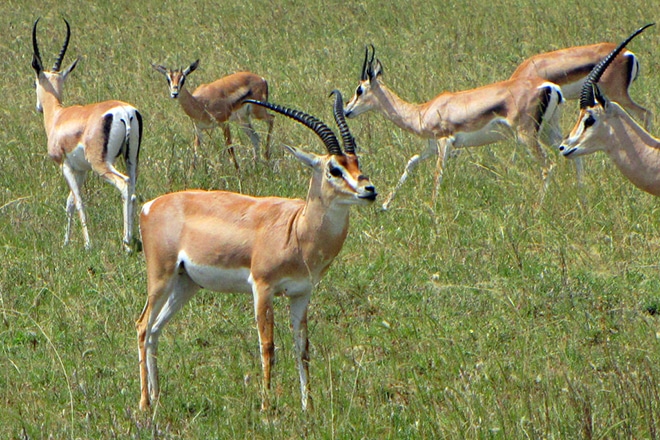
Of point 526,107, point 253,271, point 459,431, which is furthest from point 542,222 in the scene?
point 459,431

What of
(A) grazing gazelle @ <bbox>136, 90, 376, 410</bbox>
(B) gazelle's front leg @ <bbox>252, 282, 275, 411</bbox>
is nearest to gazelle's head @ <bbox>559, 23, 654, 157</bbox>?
(A) grazing gazelle @ <bbox>136, 90, 376, 410</bbox>

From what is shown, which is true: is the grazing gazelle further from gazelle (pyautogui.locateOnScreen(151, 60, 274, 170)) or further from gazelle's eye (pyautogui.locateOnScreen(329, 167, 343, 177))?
gazelle (pyautogui.locateOnScreen(151, 60, 274, 170))

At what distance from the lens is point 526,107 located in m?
7.48

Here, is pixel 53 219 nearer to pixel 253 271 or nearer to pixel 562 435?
pixel 253 271

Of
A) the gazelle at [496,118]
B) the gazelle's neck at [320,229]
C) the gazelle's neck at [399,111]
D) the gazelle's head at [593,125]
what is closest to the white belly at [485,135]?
the gazelle at [496,118]

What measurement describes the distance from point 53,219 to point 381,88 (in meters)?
3.17

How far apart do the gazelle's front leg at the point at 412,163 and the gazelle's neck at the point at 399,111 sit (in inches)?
12.9

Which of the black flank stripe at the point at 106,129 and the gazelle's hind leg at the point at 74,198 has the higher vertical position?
the black flank stripe at the point at 106,129

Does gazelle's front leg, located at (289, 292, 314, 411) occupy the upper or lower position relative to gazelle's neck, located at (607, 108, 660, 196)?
lower

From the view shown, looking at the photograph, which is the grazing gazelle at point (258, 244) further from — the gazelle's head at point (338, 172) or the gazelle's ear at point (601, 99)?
the gazelle's ear at point (601, 99)

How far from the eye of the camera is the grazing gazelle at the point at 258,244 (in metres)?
4.16

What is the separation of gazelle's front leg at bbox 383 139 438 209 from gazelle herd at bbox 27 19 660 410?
0.04ft

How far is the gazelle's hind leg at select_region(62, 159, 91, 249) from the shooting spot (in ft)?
21.4

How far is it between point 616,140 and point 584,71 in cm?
349
